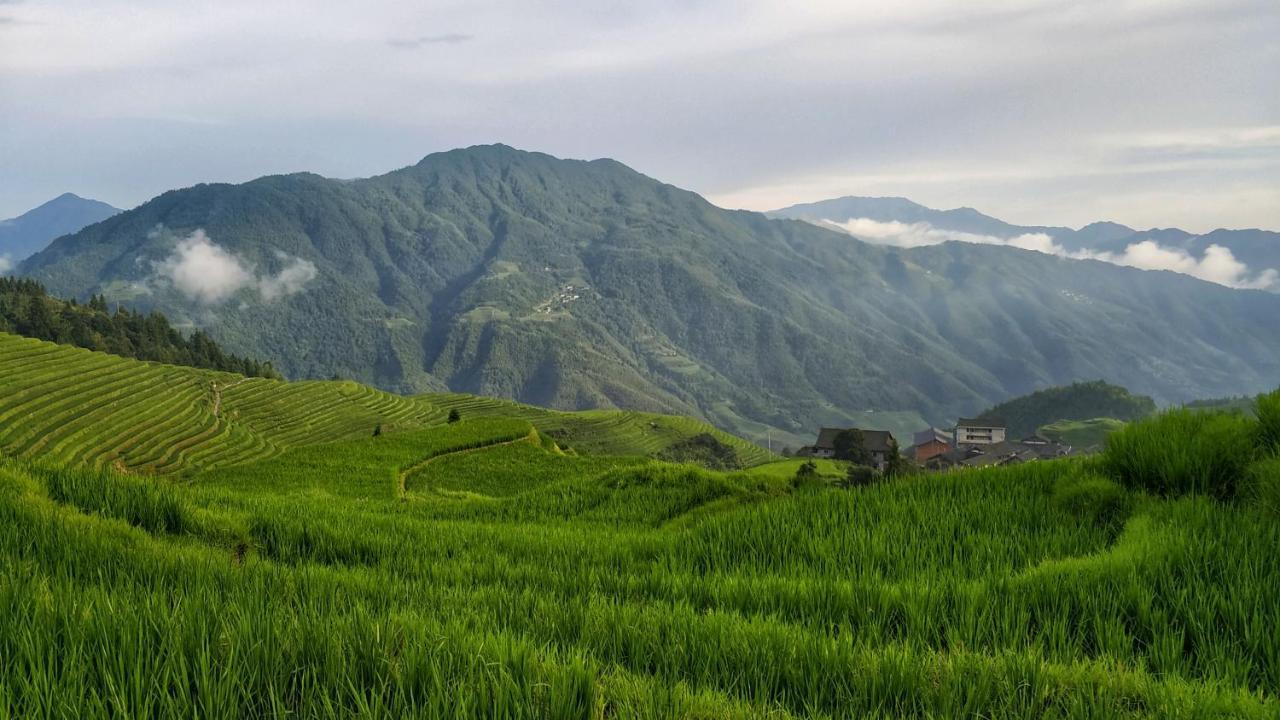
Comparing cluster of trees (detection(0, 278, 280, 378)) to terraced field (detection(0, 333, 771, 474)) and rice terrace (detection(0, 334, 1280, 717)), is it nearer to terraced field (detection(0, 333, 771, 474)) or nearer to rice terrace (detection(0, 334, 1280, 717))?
terraced field (detection(0, 333, 771, 474))

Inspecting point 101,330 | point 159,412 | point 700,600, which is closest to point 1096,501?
point 700,600

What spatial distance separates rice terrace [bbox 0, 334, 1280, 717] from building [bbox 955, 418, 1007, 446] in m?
175

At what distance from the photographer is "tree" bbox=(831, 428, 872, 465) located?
4245 inches

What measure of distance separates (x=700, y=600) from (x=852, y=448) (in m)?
114

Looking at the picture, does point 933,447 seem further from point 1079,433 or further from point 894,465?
point 894,465

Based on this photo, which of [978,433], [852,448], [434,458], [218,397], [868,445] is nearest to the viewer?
[434,458]

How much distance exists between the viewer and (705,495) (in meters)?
9.43

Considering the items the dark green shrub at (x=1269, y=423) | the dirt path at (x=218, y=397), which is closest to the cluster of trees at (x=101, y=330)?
the dirt path at (x=218, y=397)

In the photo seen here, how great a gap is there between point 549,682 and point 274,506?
248 inches

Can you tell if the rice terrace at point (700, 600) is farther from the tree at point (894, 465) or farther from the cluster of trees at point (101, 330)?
the cluster of trees at point (101, 330)

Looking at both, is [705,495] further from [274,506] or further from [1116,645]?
[1116,645]

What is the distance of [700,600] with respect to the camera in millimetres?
3703

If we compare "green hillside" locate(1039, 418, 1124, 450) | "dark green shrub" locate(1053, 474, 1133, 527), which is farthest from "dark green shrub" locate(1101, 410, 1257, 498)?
"green hillside" locate(1039, 418, 1124, 450)

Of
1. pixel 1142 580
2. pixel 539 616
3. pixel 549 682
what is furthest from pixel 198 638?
pixel 1142 580
